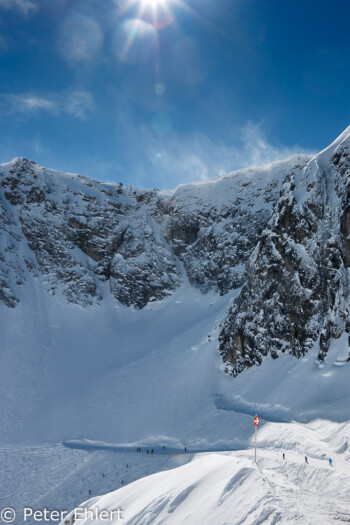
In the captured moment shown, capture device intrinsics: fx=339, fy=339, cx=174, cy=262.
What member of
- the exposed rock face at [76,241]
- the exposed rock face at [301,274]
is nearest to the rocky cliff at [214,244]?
the exposed rock face at [301,274]

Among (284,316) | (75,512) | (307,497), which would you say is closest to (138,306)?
(284,316)

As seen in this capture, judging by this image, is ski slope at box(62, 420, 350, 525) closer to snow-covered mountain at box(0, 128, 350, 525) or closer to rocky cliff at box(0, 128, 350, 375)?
snow-covered mountain at box(0, 128, 350, 525)

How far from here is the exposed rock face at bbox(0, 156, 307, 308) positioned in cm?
7269

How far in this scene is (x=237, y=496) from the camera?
11.3m

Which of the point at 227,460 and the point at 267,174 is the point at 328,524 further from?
the point at 267,174

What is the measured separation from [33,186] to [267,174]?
5663 cm

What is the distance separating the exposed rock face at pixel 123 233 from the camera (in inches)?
2862

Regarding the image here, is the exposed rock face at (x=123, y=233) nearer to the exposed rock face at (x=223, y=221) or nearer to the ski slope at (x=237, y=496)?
the exposed rock face at (x=223, y=221)

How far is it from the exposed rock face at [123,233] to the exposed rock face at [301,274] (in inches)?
841

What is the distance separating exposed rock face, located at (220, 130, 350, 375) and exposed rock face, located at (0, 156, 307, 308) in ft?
70.1

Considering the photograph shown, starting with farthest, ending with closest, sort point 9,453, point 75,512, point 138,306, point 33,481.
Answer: point 138,306, point 9,453, point 33,481, point 75,512

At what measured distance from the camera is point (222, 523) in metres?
10.2

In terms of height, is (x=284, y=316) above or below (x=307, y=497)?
above

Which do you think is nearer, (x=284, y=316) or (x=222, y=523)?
(x=222, y=523)
